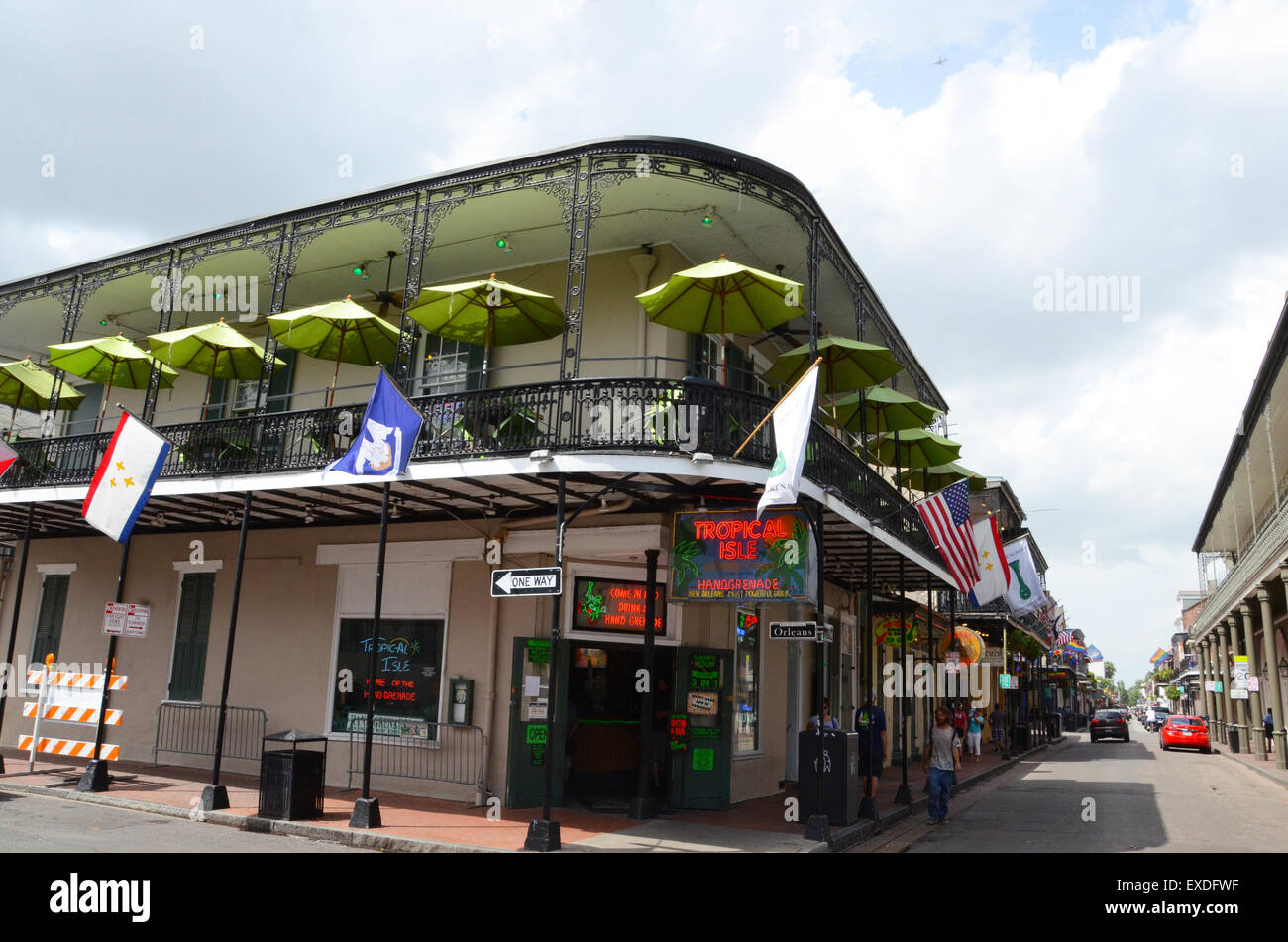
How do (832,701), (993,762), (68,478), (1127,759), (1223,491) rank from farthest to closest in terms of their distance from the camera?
(1223,491) → (1127,759) → (993,762) → (832,701) → (68,478)

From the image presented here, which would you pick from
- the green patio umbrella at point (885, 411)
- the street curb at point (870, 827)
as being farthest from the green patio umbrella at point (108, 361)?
the street curb at point (870, 827)

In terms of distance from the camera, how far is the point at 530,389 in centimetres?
1122

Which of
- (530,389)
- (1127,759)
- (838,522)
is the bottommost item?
(1127,759)

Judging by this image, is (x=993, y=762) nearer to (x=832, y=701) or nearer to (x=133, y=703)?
(x=832, y=701)

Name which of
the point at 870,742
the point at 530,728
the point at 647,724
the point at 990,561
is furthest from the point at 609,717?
the point at 990,561

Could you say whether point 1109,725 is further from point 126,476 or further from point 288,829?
point 126,476

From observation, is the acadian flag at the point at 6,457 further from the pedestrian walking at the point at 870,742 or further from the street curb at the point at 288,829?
the pedestrian walking at the point at 870,742

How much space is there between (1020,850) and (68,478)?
1546cm

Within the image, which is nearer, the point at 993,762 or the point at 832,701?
the point at 832,701

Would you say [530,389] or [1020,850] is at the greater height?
[530,389]

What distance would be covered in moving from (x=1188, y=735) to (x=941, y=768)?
29.7 m

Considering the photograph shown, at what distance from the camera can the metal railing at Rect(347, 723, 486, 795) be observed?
43.0 feet

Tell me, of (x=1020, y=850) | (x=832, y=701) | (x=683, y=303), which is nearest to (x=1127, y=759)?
(x=832, y=701)

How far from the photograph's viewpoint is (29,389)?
17.6 m
